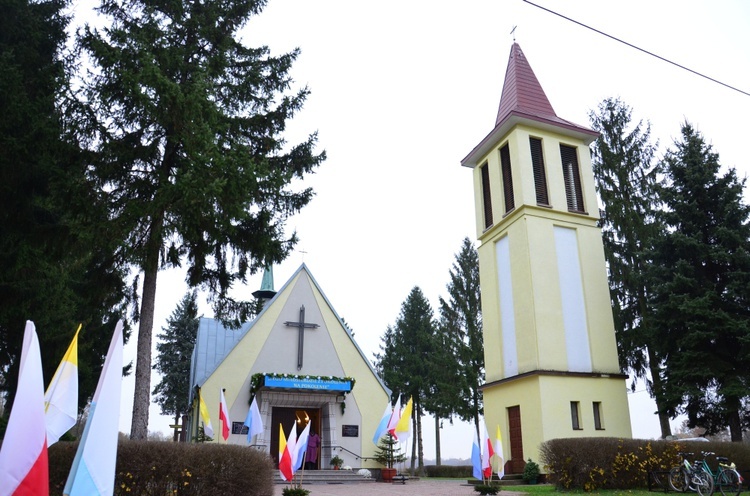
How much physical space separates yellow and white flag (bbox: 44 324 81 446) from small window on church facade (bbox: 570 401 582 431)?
51.3 ft

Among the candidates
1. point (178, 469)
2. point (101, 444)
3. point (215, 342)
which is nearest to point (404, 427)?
point (178, 469)

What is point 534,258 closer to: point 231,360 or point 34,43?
point 231,360

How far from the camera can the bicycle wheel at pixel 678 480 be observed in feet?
40.8

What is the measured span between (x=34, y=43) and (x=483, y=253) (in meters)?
16.3

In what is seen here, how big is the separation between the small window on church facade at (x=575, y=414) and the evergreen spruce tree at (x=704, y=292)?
106 inches

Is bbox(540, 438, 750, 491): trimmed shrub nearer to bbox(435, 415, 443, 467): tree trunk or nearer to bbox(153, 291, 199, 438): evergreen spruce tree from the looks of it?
bbox(435, 415, 443, 467): tree trunk

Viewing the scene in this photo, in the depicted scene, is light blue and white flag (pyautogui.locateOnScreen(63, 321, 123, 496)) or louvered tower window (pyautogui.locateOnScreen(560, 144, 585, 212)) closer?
light blue and white flag (pyautogui.locateOnScreen(63, 321, 123, 496))

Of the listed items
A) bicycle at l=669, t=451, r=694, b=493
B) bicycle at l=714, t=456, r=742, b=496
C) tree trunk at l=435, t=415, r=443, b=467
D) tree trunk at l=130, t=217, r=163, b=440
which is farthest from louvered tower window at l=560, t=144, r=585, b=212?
tree trunk at l=435, t=415, r=443, b=467

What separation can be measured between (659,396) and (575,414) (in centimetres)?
269

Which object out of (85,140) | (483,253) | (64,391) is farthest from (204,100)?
(483,253)

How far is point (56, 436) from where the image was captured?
227 inches

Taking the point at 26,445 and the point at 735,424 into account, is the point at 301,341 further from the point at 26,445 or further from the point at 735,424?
the point at 26,445

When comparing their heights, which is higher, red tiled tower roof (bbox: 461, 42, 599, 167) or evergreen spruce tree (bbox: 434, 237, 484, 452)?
red tiled tower roof (bbox: 461, 42, 599, 167)

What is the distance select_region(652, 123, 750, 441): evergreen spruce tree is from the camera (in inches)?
656
